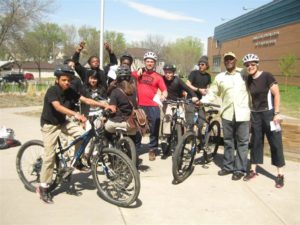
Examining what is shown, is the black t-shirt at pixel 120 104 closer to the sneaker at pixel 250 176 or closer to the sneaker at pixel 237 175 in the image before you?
the sneaker at pixel 237 175

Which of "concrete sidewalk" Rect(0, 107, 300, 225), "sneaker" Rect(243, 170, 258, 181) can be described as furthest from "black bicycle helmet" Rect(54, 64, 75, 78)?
"sneaker" Rect(243, 170, 258, 181)

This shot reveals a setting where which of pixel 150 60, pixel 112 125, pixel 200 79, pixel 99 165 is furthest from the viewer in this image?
pixel 200 79

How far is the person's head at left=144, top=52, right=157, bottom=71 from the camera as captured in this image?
6.39m

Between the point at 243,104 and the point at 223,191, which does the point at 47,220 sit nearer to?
the point at 223,191

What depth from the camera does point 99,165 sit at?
4812mm

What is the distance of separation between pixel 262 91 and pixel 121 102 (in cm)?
204

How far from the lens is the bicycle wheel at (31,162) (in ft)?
16.2

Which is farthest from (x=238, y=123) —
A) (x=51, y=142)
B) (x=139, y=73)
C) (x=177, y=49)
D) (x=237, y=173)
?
(x=177, y=49)

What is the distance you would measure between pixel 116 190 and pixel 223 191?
153 cm

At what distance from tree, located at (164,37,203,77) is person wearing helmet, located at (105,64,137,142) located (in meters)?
83.5

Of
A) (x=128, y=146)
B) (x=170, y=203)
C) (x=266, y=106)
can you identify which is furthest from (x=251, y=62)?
(x=170, y=203)

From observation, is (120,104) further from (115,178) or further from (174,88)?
(174,88)

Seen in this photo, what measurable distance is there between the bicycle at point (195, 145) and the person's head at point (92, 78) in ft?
6.42

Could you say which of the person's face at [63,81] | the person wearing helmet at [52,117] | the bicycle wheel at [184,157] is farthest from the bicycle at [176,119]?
the person's face at [63,81]
